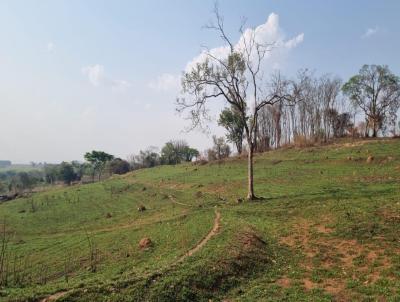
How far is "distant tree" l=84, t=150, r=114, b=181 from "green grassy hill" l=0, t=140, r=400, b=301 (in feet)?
243

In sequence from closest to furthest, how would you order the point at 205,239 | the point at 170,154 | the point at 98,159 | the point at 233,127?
1. the point at 205,239
2. the point at 233,127
3. the point at 98,159
4. the point at 170,154

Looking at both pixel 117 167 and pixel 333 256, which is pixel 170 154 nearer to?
pixel 117 167

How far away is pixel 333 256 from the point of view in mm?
15336

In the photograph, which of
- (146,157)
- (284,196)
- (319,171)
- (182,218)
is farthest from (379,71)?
(146,157)

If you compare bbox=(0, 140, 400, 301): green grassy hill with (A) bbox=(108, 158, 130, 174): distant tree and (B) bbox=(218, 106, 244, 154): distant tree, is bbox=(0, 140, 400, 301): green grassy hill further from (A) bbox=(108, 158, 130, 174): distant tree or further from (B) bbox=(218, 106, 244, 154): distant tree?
(A) bbox=(108, 158, 130, 174): distant tree

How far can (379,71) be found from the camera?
208 feet

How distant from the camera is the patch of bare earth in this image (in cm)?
1275

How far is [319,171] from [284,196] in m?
12.9

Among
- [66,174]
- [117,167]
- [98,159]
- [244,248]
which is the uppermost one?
[98,159]

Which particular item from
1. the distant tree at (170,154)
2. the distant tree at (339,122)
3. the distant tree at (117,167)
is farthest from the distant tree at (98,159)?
the distant tree at (339,122)

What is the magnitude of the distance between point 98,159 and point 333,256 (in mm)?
107896

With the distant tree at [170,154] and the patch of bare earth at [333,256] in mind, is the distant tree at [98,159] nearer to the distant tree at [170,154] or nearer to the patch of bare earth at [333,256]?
the distant tree at [170,154]

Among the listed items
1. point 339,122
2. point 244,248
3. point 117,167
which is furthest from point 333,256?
point 117,167

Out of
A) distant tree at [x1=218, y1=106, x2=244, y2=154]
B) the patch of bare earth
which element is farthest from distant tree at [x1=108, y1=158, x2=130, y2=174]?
the patch of bare earth
